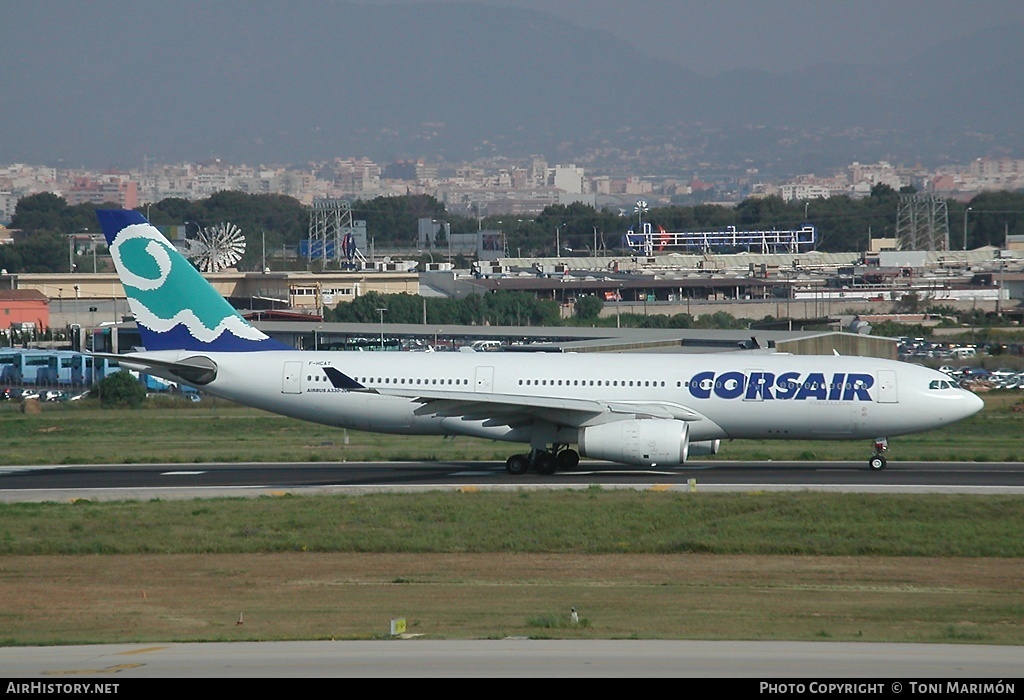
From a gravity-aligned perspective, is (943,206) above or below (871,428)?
above

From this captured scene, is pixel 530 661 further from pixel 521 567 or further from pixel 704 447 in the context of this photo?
pixel 704 447

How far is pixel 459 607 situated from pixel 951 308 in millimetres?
95847

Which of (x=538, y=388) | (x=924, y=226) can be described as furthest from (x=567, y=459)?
(x=924, y=226)

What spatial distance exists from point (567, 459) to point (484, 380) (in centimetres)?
310

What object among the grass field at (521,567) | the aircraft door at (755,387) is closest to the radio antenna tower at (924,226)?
the aircraft door at (755,387)

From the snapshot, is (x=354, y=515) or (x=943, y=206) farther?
(x=943, y=206)

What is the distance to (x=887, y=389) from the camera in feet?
108

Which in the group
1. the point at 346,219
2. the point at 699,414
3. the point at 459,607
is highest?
the point at 346,219

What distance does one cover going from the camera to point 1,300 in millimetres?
96812

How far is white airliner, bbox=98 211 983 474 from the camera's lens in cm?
3253

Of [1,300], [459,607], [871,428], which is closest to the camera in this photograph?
[459,607]

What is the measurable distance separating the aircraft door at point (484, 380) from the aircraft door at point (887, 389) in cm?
1023

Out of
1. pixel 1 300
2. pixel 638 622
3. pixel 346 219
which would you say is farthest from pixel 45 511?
pixel 346 219
